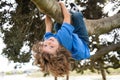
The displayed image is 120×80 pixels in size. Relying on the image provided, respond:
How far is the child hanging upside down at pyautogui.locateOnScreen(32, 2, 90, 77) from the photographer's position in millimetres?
3939

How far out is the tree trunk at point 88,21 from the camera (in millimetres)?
3866

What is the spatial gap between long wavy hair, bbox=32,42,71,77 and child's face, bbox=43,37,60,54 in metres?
0.04

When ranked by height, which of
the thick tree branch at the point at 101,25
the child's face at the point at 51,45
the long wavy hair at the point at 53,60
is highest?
the thick tree branch at the point at 101,25

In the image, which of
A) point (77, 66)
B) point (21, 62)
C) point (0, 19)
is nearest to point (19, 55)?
point (21, 62)

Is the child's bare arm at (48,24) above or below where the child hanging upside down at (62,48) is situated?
above

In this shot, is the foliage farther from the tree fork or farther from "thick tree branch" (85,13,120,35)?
the tree fork

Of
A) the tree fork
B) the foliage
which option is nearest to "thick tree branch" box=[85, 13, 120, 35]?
the tree fork

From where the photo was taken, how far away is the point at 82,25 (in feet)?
14.2

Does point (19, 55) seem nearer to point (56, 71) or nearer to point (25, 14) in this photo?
point (25, 14)

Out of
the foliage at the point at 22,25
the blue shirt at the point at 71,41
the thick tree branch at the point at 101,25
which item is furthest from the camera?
the foliage at the point at 22,25

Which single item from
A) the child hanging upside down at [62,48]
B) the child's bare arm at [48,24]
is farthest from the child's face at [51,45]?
the child's bare arm at [48,24]

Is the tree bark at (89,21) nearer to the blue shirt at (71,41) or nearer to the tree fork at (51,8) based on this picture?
the tree fork at (51,8)

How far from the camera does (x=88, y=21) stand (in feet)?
15.8

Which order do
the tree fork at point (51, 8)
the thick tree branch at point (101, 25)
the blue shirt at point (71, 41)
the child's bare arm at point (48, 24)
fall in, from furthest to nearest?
the thick tree branch at point (101, 25), the child's bare arm at point (48, 24), the blue shirt at point (71, 41), the tree fork at point (51, 8)
